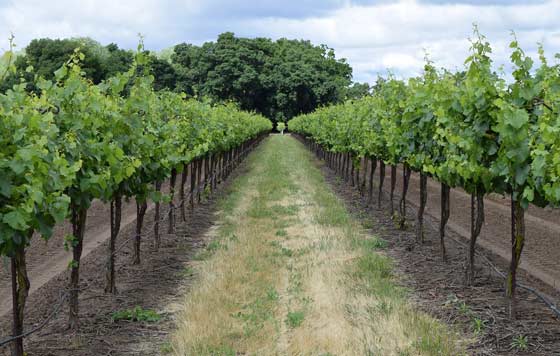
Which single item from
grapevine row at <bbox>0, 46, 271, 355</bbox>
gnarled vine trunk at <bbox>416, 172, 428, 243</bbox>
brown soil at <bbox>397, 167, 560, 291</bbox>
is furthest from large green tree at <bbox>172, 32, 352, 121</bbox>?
Answer: grapevine row at <bbox>0, 46, 271, 355</bbox>

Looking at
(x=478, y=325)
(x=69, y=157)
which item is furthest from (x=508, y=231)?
(x=69, y=157)

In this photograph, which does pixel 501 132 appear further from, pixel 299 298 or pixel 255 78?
pixel 255 78

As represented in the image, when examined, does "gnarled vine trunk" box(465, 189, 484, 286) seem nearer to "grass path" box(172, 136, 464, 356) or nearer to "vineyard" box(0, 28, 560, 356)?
"vineyard" box(0, 28, 560, 356)

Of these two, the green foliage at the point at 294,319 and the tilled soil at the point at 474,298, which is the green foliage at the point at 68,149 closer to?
the green foliage at the point at 294,319

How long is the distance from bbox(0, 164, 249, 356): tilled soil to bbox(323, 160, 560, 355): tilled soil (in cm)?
303

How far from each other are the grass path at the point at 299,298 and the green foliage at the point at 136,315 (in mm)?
294

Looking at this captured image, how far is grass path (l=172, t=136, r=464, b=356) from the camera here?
21.4 ft

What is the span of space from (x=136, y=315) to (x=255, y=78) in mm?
61338

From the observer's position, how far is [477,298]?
318 inches

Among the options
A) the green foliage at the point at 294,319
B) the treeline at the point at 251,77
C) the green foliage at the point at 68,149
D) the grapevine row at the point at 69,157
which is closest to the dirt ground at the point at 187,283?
the grapevine row at the point at 69,157

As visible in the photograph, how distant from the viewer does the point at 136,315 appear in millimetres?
7473

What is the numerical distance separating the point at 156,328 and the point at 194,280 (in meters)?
2.00

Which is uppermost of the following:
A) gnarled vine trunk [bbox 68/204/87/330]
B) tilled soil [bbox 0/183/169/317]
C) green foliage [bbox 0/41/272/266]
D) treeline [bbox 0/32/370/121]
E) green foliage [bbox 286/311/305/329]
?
treeline [bbox 0/32/370/121]

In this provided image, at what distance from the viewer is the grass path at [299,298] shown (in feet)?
21.4
